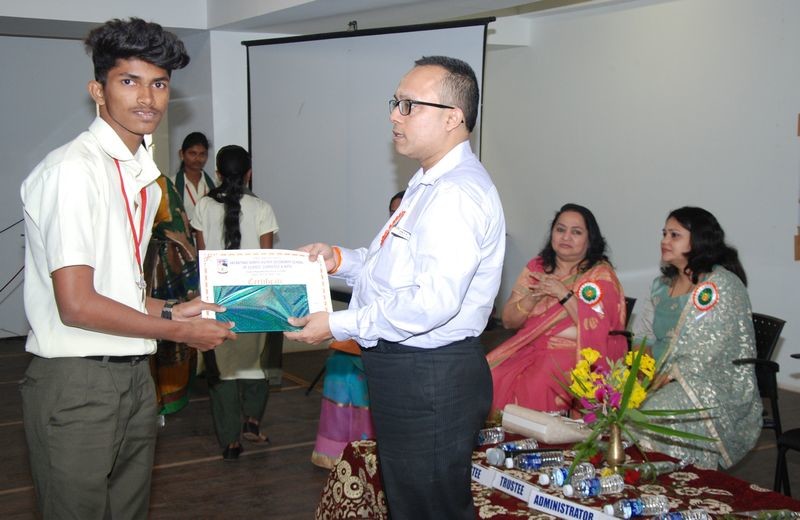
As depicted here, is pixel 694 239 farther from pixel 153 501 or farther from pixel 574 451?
pixel 153 501

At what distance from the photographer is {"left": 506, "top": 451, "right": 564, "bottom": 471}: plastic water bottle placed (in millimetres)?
2729

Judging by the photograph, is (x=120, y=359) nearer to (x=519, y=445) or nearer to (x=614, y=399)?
(x=519, y=445)

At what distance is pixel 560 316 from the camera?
446 cm

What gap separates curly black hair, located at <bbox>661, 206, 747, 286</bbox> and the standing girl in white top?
233 cm

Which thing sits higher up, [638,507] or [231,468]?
[638,507]

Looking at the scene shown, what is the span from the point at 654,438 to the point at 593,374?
75cm

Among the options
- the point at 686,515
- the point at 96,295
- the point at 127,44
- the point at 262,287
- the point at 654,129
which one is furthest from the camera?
the point at 654,129

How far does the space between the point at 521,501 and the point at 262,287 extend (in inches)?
39.8

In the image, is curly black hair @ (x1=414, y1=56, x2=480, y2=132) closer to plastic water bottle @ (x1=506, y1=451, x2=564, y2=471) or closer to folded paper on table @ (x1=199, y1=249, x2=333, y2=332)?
folded paper on table @ (x1=199, y1=249, x2=333, y2=332)

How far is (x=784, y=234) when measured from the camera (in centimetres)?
596

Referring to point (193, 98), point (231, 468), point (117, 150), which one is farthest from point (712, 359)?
point (193, 98)

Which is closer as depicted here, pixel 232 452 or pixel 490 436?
pixel 490 436

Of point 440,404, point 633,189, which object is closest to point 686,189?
point 633,189

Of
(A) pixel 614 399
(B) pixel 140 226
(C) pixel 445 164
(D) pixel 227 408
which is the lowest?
(D) pixel 227 408
